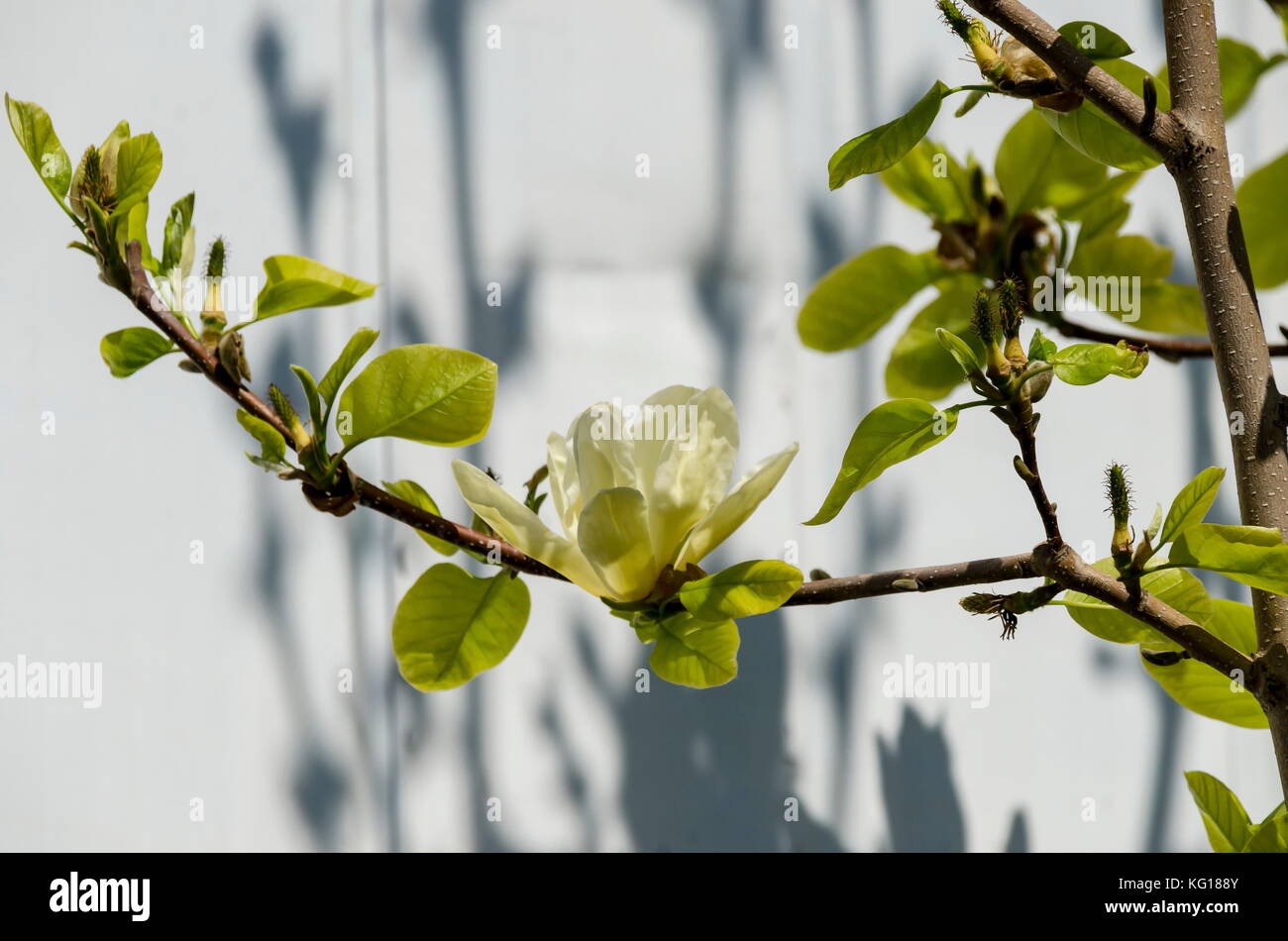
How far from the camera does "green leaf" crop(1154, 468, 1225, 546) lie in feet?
1.25

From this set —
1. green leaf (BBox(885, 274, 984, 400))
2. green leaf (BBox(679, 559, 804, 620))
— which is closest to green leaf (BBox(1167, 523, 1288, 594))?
green leaf (BBox(679, 559, 804, 620))

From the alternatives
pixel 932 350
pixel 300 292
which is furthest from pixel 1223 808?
pixel 300 292

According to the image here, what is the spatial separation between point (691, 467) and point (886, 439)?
0.09 metres

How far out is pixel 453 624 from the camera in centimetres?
47

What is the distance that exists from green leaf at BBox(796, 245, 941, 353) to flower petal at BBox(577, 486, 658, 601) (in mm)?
245

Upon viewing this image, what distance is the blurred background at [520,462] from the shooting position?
86 centimetres

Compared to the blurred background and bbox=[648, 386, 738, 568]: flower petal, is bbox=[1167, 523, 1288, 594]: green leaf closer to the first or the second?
bbox=[648, 386, 738, 568]: flower petal

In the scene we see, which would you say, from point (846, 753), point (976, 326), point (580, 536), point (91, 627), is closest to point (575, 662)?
point (846, 753)

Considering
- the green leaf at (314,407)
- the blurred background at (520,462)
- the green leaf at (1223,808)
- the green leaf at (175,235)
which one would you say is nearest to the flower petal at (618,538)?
the green leaf at (314,407)

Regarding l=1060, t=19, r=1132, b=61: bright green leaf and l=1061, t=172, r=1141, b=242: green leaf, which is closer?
l=1060, t=19, r=1132, b=61: bright green leaf

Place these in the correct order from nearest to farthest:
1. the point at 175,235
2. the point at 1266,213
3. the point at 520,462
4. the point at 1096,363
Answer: the point at 1096,363 → the point at 175,235 → the point at 1266,213 → the point at 520,462

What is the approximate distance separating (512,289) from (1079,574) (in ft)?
2.06

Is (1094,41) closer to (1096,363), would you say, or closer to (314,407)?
(1096,363)

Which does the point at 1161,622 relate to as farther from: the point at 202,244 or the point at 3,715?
the point at 3,715
